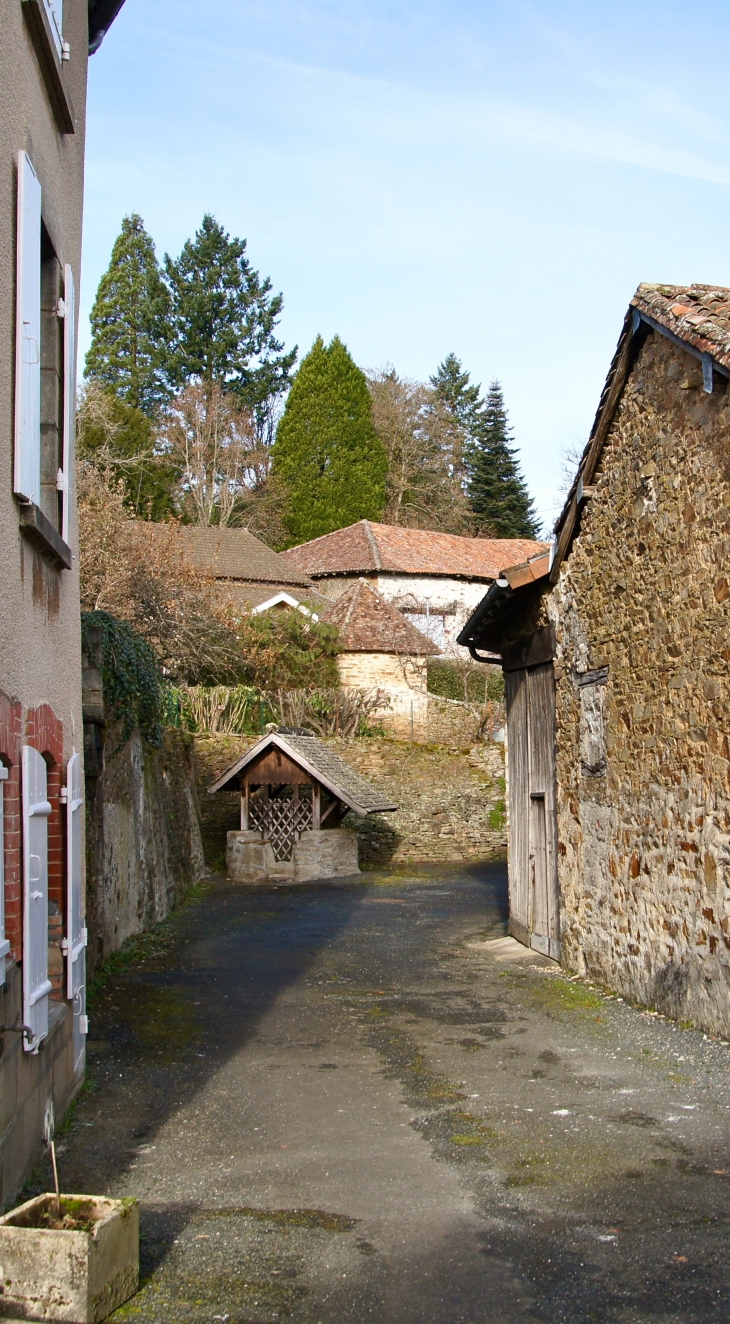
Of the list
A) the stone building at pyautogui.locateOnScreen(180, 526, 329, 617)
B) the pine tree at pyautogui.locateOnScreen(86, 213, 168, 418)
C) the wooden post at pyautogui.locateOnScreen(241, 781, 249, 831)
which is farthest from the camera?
the pine tree at pyautogui.locateOnScreen(86, 213, 168, 418)

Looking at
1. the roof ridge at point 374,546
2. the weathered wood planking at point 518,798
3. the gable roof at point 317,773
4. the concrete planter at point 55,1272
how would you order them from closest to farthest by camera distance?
1. the concrete planter at point 55,1272
2. the weathered wood planking at point 518,798
3. the gable roof at point 317,773
4. the roof ridge at point 374,546

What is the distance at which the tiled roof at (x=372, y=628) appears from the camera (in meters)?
34.7

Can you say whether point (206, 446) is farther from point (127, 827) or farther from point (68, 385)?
point (68, 385)

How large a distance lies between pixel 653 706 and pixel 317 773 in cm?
1272

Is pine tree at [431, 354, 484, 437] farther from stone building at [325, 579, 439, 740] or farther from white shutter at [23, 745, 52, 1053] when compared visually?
white shutter at [23, 745, 52, 1053]

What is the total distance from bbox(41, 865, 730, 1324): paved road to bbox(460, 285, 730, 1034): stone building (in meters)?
0.63

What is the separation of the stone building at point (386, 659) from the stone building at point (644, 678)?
2138cm

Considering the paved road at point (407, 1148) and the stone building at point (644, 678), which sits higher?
the stone building at point (644, 678)

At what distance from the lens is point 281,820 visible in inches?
904

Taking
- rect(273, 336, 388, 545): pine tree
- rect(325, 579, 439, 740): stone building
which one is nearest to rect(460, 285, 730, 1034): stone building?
rect(325, 579, 439, 740): stone building

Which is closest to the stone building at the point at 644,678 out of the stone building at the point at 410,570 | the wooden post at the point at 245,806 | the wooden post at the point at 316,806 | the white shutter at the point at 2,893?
the white shutter at the point at 2,893

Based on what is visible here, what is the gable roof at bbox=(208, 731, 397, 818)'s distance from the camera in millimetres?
22016

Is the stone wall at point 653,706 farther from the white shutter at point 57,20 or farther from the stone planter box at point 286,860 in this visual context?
the stone planter box at point 286,860

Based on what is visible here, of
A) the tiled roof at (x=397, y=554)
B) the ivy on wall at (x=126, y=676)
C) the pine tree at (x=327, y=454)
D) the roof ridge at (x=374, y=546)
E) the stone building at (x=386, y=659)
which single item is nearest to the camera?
the ivy on wall at (x=126, y=676)
